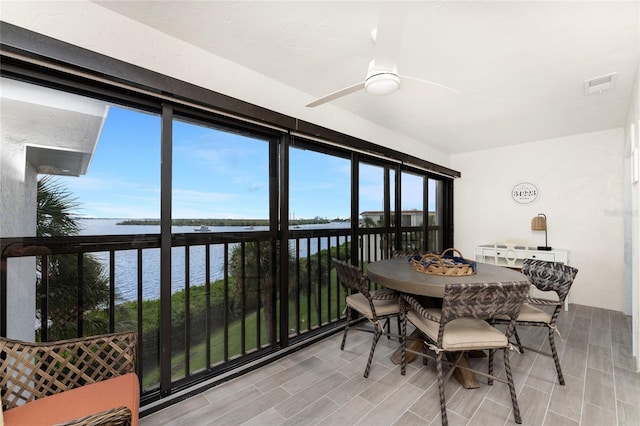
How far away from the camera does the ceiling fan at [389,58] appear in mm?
1202

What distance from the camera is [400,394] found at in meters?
1.98

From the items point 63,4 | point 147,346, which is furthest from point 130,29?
point 147,346

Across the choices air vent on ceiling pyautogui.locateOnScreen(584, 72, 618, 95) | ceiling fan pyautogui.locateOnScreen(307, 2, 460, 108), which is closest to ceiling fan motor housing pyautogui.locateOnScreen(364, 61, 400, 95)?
ceiling fan pyautogui.locateOnScreen(307, 2, 460, 108)

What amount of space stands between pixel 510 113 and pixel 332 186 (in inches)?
91.5

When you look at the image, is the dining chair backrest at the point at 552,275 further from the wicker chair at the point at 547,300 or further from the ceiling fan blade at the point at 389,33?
the ceiling fan blade at the point at 389,33

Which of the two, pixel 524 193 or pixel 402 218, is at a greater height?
pixel 524 193

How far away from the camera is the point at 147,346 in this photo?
6.26 feet

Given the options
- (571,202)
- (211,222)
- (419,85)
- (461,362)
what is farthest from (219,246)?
(571,202)

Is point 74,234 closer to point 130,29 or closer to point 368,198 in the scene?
point 130,29

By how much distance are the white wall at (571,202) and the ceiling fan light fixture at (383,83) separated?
4224 mm

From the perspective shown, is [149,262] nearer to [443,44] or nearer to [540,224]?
[443,44]

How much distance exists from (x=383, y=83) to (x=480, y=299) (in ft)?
4.69

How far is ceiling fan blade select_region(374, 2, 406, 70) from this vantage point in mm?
1169

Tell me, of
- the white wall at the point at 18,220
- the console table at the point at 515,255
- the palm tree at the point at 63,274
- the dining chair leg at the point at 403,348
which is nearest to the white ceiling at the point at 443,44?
the white wall at the point at 18,220
